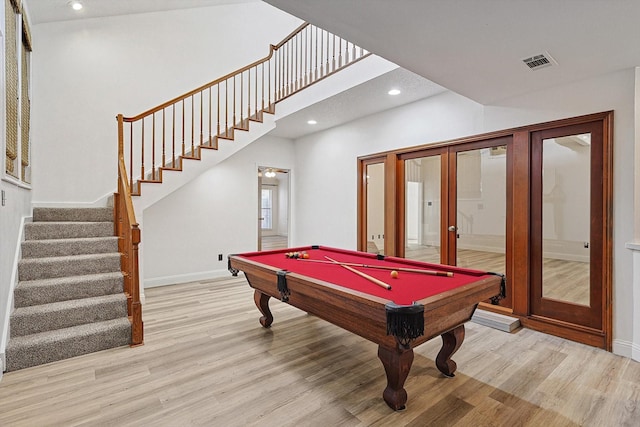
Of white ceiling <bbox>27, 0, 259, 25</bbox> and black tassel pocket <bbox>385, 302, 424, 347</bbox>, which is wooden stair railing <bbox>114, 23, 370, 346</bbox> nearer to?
white ceiling <bbox>27, 0, 259, 25</bbox>

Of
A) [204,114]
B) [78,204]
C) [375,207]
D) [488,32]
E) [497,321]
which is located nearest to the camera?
[488,32]

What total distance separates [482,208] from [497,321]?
1.35 metres

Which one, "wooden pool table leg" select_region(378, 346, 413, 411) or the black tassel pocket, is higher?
the black tassel pocket

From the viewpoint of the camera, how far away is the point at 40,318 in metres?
2.75

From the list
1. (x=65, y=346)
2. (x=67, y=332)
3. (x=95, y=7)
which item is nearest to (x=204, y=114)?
(x=95, y=7)

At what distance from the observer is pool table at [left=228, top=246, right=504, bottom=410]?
66.1 inches

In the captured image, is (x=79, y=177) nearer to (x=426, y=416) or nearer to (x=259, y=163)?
(x=259, y=163)

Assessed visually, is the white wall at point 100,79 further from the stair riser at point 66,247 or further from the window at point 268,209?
the window at point 268,209

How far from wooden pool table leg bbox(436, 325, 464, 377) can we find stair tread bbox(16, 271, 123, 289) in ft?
10.6

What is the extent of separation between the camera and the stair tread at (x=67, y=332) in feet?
8.45

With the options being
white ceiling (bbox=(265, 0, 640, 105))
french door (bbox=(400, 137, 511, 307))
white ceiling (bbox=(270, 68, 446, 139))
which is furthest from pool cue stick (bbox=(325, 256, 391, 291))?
white ceiling (bbox=(270, 68, 446, 139))

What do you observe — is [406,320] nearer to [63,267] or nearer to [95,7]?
[63,267]

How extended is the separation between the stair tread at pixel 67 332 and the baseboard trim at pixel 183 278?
2.18 meters

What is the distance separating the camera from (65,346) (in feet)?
8.79
